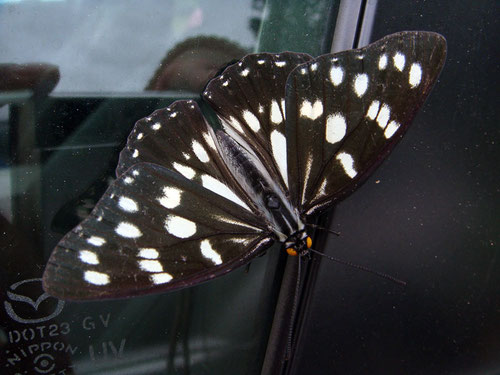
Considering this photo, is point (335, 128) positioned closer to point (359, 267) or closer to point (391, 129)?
point (391, 129)

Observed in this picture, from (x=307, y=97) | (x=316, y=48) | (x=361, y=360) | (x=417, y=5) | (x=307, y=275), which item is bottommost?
(x=361, y=360)

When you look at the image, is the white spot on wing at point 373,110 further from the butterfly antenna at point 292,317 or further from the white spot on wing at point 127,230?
the white spot on wing at point 127,230

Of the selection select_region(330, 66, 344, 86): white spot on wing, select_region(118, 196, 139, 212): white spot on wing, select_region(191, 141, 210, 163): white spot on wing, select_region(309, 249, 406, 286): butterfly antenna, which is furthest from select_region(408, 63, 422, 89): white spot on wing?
select_region(118, 196, 139, 212): white spot on wing

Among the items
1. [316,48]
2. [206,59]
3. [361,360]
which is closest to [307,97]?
[316,48]

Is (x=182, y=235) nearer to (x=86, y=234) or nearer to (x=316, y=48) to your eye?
(x=86, y=234)

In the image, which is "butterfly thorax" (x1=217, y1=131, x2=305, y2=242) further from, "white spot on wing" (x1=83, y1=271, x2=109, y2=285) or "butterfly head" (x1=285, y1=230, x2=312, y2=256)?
"white spot on wing" (x1=83, y1=271, x2=109, y2=285)

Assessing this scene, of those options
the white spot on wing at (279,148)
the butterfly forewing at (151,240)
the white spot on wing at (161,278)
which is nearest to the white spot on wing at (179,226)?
the butterfly forewing at (151,240)
